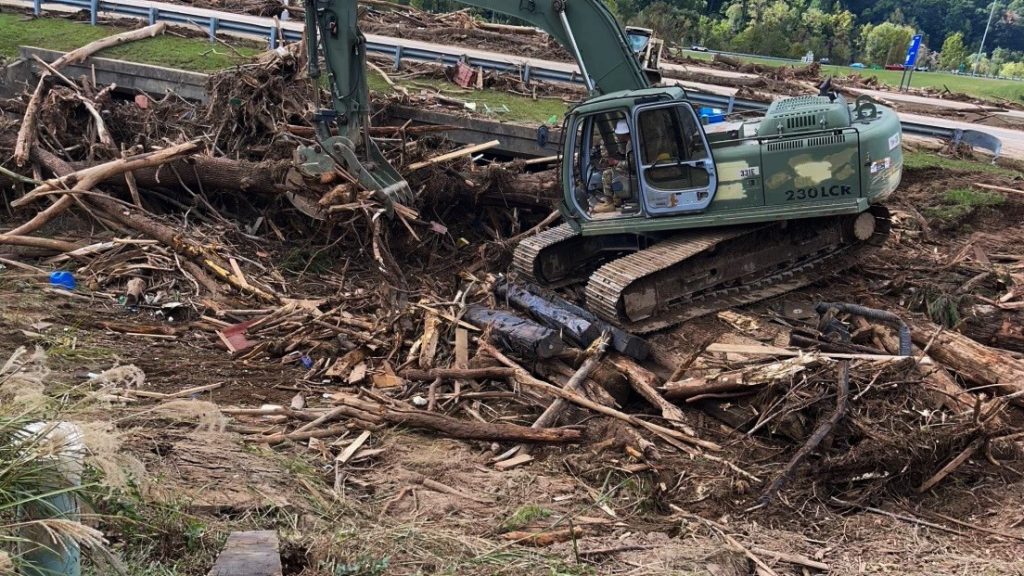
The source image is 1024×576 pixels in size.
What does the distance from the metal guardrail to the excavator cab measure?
6412 mm

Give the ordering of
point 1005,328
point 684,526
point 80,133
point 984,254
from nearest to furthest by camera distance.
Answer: point 684,526
point 1005,328
point 984,254
point 80,133

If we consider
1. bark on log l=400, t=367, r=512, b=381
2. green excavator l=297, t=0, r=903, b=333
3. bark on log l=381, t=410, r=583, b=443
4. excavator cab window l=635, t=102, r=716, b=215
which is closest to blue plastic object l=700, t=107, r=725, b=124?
green excavator l=297, t=0, r=903, b=333

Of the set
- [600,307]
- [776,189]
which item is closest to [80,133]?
[600,307]

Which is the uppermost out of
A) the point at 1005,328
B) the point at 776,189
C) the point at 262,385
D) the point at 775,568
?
the point at 776,189

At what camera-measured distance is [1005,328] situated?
26.5 ft

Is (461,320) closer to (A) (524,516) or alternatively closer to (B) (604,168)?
(B) (604,168)

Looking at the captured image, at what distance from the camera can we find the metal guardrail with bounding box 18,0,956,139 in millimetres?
14836

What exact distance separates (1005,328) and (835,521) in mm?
3913

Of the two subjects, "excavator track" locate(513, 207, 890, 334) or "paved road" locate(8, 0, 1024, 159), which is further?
"paved road" locate(8, 0, 1024, 159)

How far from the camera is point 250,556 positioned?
3605 millimetres

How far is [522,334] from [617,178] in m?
2.45

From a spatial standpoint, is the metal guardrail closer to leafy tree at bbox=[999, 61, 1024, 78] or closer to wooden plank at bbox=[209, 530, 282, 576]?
wooden plank at bbox=[209, 530, 282, 576]

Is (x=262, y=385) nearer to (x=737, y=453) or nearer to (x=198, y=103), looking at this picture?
(x=737, y=453)

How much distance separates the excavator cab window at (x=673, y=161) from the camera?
8.34m
